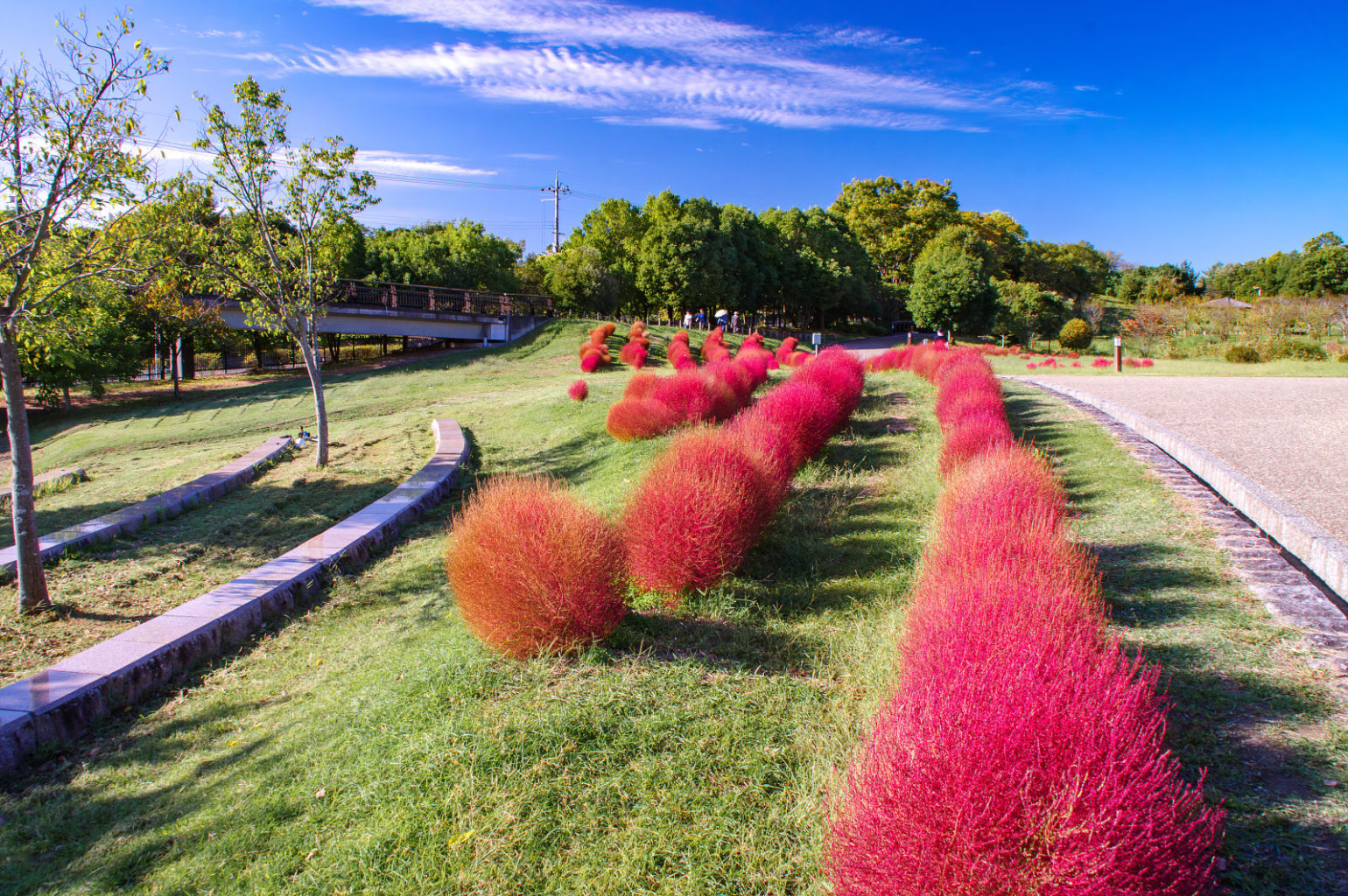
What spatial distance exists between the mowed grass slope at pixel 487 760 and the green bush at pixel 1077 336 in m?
32.8

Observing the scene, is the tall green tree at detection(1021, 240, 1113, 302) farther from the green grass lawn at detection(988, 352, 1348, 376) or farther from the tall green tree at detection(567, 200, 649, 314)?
the green grass lawn at detection(988, 352, 1348, 376)

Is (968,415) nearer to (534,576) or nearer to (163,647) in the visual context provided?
(534,576)

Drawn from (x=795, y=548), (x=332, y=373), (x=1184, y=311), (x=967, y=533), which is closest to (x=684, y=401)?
(x=795, y=548)

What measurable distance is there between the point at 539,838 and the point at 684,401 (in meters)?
7.77

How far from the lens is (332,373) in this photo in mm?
23375

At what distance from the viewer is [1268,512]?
5.56 meters

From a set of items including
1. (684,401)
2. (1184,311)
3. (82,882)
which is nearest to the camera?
(82,882)

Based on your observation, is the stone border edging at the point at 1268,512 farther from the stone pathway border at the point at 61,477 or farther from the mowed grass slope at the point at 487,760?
the stone pathway border at the point at 61,477

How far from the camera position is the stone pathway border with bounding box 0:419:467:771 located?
3969mm

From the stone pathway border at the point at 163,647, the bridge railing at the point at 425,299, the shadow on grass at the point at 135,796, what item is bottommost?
the shadow on grass at the point at 135,796

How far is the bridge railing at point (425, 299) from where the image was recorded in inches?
1011

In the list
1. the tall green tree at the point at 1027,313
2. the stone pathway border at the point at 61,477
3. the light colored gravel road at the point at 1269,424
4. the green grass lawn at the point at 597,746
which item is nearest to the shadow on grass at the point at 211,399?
the stone pathway border at the point at 61,477

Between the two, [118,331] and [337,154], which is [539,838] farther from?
[118,331]

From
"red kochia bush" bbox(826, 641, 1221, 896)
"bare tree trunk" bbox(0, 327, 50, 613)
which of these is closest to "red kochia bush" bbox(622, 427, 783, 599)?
"red kochia bush" bbox(826, 641, 1221, 896)
